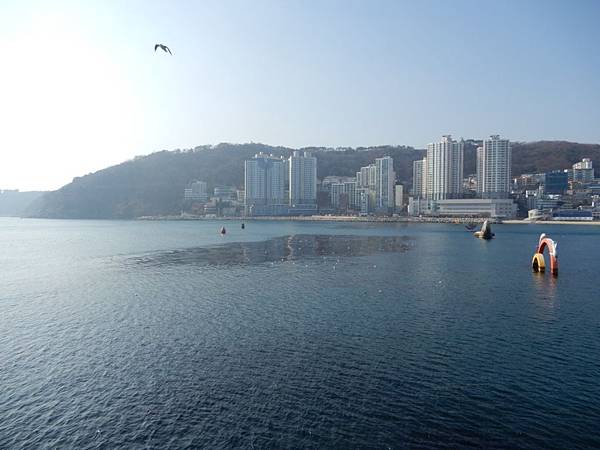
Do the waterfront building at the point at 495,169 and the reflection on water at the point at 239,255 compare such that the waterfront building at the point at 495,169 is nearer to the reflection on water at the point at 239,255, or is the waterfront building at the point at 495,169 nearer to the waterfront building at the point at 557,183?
the waterfront building at the point at 557,183

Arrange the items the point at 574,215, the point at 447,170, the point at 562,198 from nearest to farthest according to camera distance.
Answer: the point at 574,215, the point at 562,198, the point at 447,170

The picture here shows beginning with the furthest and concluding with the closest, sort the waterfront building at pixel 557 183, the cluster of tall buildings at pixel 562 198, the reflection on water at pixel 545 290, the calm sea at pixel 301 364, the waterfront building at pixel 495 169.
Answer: the waterfront building at pixel 557 183
the waterfront building at pixel 495 169
the cluster of tall buildings at pixel 562 198
the reflection on water at pixel 545 290
the calm sea at pixel 301 364

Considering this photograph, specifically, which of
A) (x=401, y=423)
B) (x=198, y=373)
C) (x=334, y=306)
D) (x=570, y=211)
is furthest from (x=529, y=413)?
(x=570, y=211)

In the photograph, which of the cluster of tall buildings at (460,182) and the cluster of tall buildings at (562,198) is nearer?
the cluster of tall buildings at (562,198)

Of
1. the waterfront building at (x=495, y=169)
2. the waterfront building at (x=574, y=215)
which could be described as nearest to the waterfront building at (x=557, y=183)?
the waterfront building at (x=495, y=169)

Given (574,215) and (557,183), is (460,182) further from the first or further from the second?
(574,215)

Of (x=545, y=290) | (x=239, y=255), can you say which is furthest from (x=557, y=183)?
(x=545, y=290)

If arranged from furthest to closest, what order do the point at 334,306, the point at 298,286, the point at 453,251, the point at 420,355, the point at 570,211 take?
the point at 570,211 → the point at 453,251 → the point at 298,286 → the point at 334,306 → the point at 420,355

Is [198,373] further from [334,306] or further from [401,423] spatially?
[334,306]
